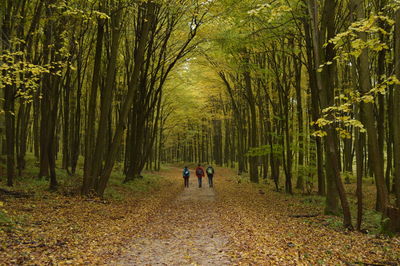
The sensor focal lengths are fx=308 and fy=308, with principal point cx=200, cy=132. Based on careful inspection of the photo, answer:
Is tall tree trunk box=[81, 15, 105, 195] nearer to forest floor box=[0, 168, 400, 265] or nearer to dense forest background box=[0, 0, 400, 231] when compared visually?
dense forest background box=[0, 0, 400, 231]

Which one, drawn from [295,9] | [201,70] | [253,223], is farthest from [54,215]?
[201,70]

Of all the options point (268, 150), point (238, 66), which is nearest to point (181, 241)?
point (268, 150)

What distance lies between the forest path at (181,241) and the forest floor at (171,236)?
0.02 m

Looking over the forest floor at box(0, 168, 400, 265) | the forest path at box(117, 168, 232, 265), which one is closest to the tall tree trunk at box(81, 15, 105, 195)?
the forest floor at box(0, 168, 400, 265)

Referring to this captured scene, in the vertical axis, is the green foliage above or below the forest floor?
above

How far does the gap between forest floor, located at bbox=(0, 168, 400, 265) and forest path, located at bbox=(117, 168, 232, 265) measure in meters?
0.02

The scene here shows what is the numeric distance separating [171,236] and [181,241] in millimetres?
618

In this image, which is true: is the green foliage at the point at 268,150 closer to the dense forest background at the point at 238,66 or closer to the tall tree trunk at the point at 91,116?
the dense forest background at the point at 238,66

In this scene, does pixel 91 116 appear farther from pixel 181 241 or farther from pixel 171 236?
pixel 181 241

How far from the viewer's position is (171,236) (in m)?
8.39

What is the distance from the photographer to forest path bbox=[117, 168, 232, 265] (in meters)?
6.40

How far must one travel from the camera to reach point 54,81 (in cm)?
1394

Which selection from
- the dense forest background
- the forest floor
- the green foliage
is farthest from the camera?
the green foliage

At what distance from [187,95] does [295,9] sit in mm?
22563
